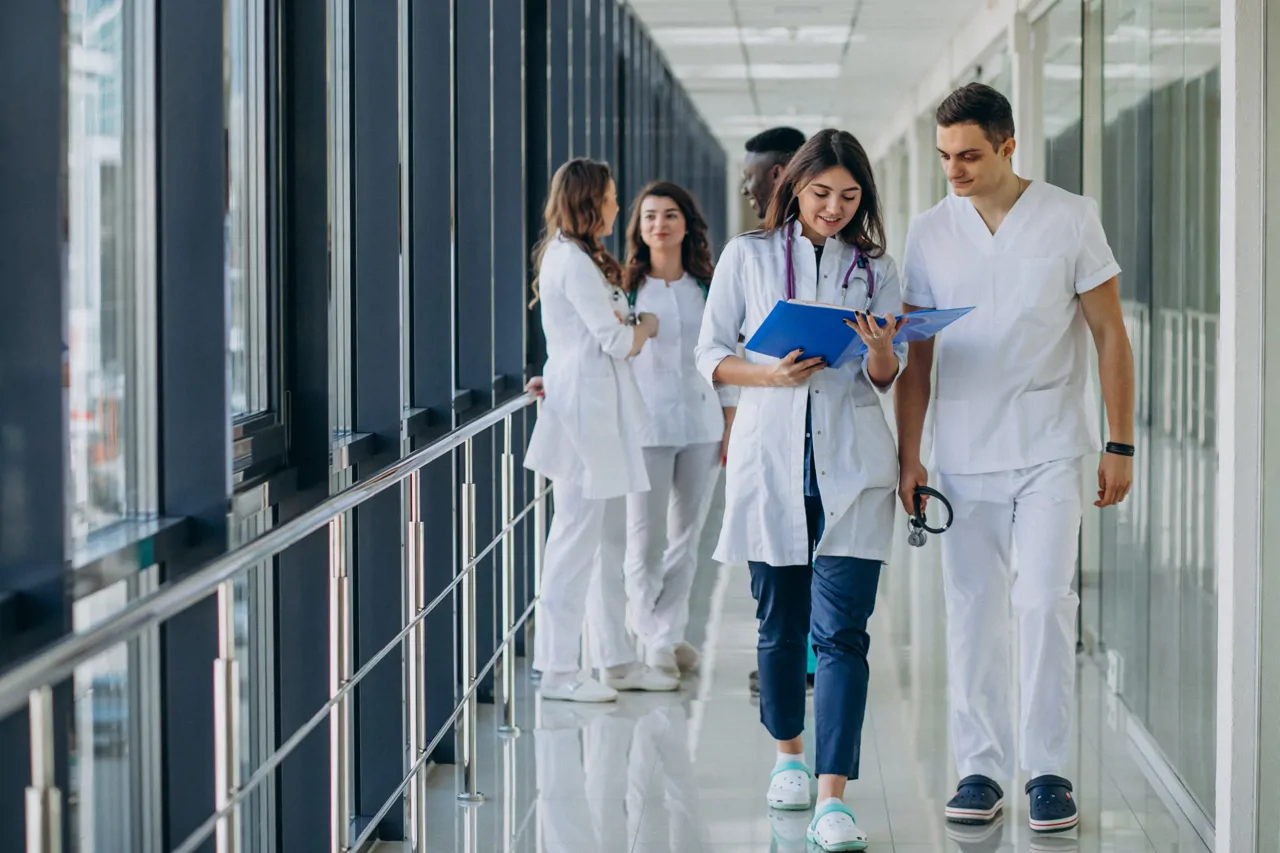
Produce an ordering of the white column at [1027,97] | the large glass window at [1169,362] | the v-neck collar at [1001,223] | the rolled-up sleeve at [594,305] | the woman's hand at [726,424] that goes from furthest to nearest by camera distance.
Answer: the white column at [1027,97]
the woman's hand at [726,424]
the rolled-up sleeve at [594,305]
the large glass window at [1169,362]
the v-neck collar at [1001,223]

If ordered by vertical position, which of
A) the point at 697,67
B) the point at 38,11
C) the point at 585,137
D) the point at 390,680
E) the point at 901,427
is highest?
the point at 697,67

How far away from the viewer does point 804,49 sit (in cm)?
1077

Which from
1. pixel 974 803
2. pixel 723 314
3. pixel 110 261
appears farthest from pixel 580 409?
pixel 110 261

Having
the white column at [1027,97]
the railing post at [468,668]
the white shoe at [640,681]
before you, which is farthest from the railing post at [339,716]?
the white column at [1027,97]

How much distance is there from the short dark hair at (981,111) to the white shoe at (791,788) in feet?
4.79

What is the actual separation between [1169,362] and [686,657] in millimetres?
1843

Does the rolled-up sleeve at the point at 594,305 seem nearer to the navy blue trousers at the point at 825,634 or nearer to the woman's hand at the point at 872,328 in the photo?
the navy blue trousers at the point at 825,634

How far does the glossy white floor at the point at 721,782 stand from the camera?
346 centimetres

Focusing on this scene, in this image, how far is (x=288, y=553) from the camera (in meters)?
2.81

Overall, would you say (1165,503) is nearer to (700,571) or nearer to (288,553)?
(288,553)

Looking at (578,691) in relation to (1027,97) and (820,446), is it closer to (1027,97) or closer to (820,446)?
(820,446)

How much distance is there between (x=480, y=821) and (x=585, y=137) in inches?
171

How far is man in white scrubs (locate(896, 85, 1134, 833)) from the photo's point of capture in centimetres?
332

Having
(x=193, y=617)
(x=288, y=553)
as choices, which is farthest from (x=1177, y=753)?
(x=193, y=617)
